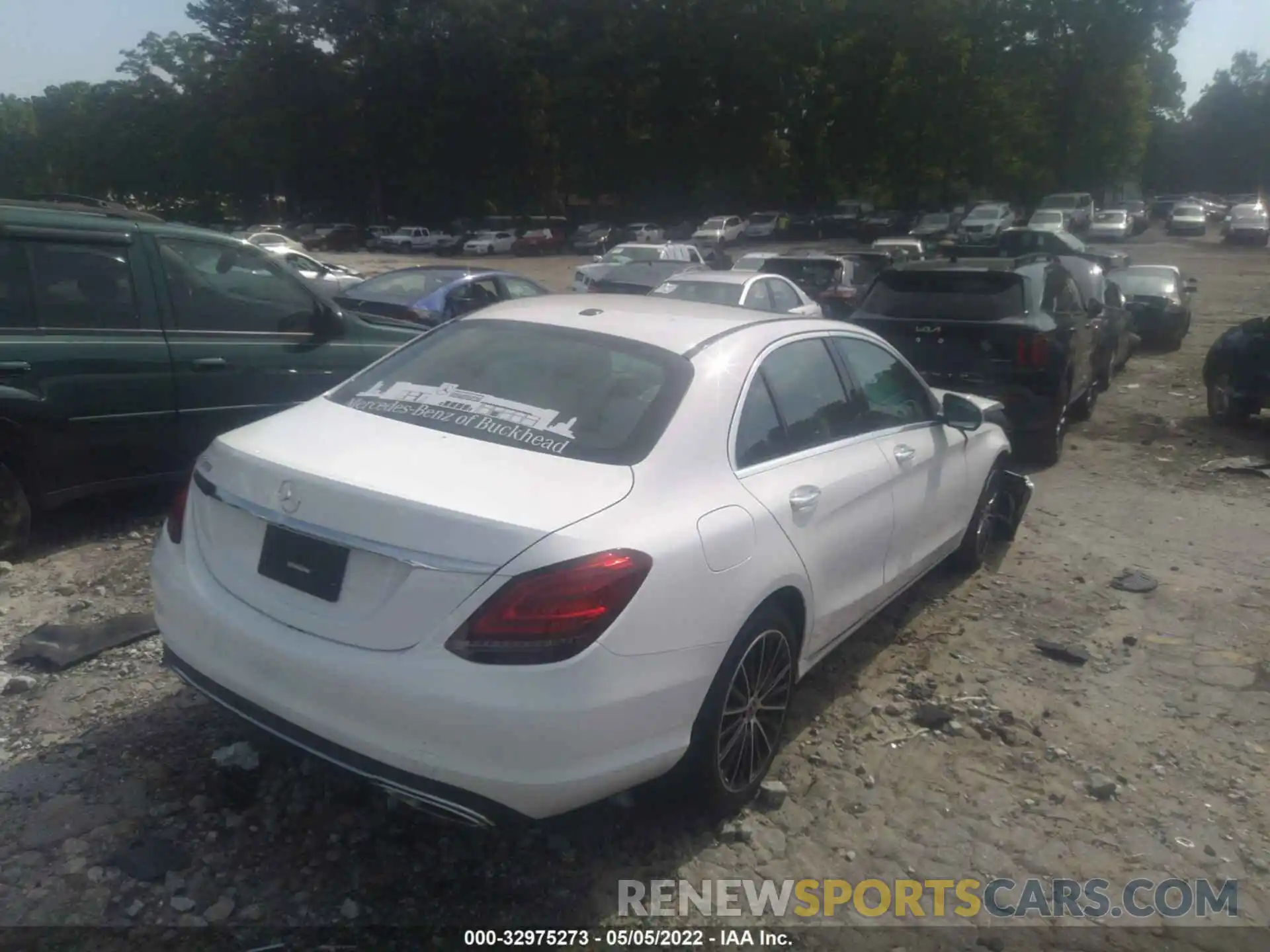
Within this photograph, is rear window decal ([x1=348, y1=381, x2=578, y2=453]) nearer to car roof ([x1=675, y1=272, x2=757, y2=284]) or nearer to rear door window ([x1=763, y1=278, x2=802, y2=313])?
car roof ([x1=675, y1=272, x2=757, y2=284])

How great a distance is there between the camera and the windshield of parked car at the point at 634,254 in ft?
90.1

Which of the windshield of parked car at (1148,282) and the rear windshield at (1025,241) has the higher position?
the rear windshield at (1025,241)

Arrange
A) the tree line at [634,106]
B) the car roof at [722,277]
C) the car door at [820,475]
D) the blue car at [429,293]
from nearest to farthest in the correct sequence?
the car door at [820,475] → the blue car at [429,293] → the car roof at [722,277] → the tree line at [634,106]

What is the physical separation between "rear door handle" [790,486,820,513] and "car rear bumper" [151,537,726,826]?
743mm

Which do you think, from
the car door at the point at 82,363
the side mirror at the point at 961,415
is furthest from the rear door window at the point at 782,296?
the car door at the point at 82,363

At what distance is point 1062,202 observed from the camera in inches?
2100

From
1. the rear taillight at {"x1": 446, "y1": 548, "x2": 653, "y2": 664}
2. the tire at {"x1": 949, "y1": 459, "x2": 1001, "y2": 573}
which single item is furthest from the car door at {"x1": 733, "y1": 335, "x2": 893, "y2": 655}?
the tire at {"x1": 949, "y1": 459, "x2": 1001, "y2": 573}

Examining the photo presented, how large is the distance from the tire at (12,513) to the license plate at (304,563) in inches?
120

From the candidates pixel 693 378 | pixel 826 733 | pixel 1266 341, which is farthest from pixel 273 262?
pixel 1266 341

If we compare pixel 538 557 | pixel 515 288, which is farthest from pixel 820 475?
pixel 515 288

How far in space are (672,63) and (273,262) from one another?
54697 mm

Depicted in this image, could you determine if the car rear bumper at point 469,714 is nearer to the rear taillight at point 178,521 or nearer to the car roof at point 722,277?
the rear taillight at point 178,521

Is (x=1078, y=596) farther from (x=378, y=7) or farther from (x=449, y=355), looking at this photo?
(x=378, y=7)

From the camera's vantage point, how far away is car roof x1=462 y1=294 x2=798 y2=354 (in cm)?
385
